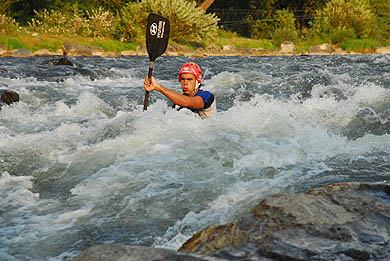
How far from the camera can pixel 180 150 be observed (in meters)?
5.09

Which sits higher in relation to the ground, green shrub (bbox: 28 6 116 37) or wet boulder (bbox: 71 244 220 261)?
wet boulder (bbox: 71 244 220 261)

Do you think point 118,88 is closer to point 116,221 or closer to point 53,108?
point 53,108

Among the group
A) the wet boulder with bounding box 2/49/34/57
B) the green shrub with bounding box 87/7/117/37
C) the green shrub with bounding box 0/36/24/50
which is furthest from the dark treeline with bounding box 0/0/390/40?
the wet boulder with bounding box 2/49/34/57

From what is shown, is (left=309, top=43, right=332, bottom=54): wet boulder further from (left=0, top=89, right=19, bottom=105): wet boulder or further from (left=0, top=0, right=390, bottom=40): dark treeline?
(left=0, top=89, right=19, bottom=105): wet boulder

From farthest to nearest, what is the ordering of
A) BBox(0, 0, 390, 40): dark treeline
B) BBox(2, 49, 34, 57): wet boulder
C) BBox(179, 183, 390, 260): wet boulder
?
1. BBox(0, 0, 390, 40): dark treeline
2. BBox(2, 49, 34, 57): wet boulder
3. BBox(179, 183, 390, 260): wet boulder

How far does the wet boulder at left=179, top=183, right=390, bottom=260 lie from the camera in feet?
7.80

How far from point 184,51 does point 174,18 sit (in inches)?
108

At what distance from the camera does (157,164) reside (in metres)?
4.67

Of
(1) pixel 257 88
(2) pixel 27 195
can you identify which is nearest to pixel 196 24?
(1) pixel 257 88

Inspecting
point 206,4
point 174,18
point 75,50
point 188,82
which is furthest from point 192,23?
point 188,82

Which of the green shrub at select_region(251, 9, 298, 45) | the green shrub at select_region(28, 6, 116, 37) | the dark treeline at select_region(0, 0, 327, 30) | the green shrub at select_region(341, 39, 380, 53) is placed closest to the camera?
the green shrub at select_region(28, 6, 116, 37)

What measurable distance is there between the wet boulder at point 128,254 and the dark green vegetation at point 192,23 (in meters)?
16.6

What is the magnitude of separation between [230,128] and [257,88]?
5221 millimetres

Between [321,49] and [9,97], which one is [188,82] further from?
[321,49]
